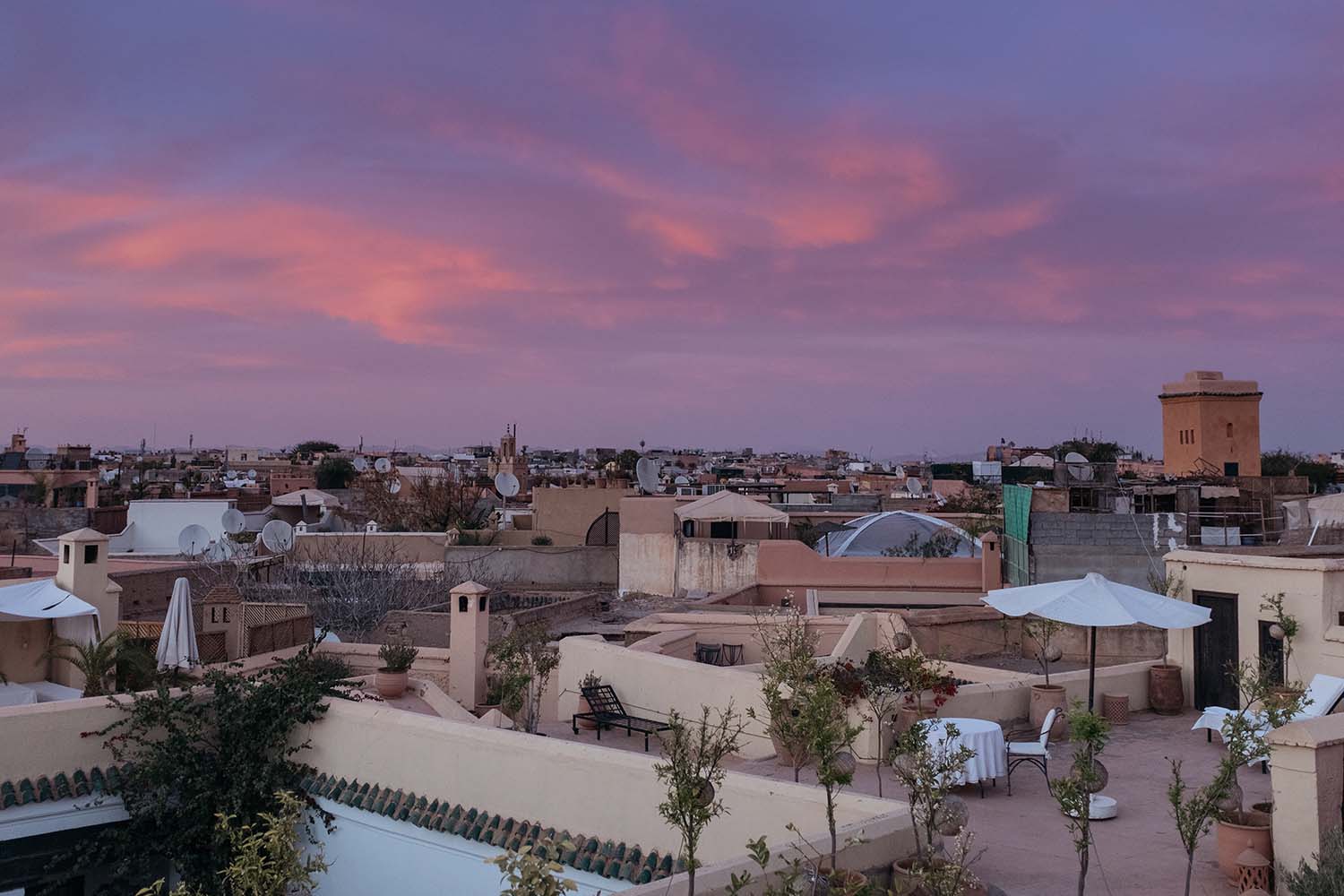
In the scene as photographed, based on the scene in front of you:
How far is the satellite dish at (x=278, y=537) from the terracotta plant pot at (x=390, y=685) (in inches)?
718

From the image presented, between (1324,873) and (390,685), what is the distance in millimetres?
12196

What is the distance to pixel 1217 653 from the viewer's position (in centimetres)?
1223

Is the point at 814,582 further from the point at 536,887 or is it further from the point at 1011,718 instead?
the point at 536,887

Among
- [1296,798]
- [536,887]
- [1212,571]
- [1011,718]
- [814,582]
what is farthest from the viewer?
[814,582]

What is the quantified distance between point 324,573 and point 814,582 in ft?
42.5

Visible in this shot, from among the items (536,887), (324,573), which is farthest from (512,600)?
(536,887)

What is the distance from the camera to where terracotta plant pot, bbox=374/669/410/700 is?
1521 centimetres

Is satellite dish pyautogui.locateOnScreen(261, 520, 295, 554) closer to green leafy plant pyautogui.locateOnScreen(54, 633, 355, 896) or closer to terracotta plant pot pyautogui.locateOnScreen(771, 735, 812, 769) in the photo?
green leafy plant pyautogui.locateOnScreen(54, 633, 355, 896)

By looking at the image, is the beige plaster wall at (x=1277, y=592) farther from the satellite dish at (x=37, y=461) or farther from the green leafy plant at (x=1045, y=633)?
the satellite dish at (x=37, y=461)

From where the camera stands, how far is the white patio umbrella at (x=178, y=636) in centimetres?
1480

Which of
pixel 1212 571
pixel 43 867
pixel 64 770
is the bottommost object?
pixel 43 867

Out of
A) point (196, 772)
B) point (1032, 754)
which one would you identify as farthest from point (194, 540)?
point (1032, 754)

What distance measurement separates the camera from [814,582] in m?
25.5

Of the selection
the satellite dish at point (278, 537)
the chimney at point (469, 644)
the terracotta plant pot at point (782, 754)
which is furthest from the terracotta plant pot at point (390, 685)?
Answer: the satellite dish at point (278, 537)
